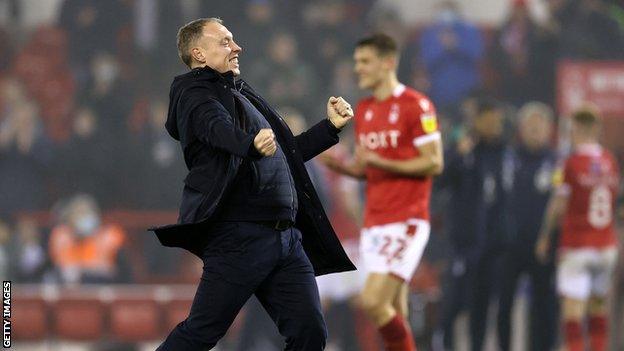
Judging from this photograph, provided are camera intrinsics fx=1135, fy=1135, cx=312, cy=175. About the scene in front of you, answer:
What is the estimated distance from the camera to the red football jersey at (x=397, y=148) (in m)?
7.12

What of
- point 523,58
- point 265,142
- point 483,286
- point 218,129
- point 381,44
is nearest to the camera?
point 265,142

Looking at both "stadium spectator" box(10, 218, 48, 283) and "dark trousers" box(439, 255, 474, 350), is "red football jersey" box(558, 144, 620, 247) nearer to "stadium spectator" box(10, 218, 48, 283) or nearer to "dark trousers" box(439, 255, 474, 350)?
"dark trousers" box(439, 255, 474, 350)

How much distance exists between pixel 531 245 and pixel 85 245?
430cm

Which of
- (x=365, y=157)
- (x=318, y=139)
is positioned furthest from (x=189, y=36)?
(x=365, y=157)

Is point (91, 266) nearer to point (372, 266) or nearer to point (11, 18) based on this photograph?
point (11, 18)

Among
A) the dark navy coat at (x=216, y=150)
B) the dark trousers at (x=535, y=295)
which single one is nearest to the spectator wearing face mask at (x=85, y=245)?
the dark trousers at (x=535, y=295)

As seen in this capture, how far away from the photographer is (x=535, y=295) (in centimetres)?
1108

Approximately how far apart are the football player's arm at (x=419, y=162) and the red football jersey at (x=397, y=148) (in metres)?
0.05

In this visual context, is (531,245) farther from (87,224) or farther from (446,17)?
(87,224)

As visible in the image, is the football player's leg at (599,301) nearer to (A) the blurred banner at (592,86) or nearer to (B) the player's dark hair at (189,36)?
Answer: (A) the blurred banner at (592,86)

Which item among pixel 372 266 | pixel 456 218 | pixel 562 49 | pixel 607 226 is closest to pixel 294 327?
pixel 372 266

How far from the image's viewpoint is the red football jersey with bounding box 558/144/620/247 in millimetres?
9609

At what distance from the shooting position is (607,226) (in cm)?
967

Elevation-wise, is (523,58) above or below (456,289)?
above
